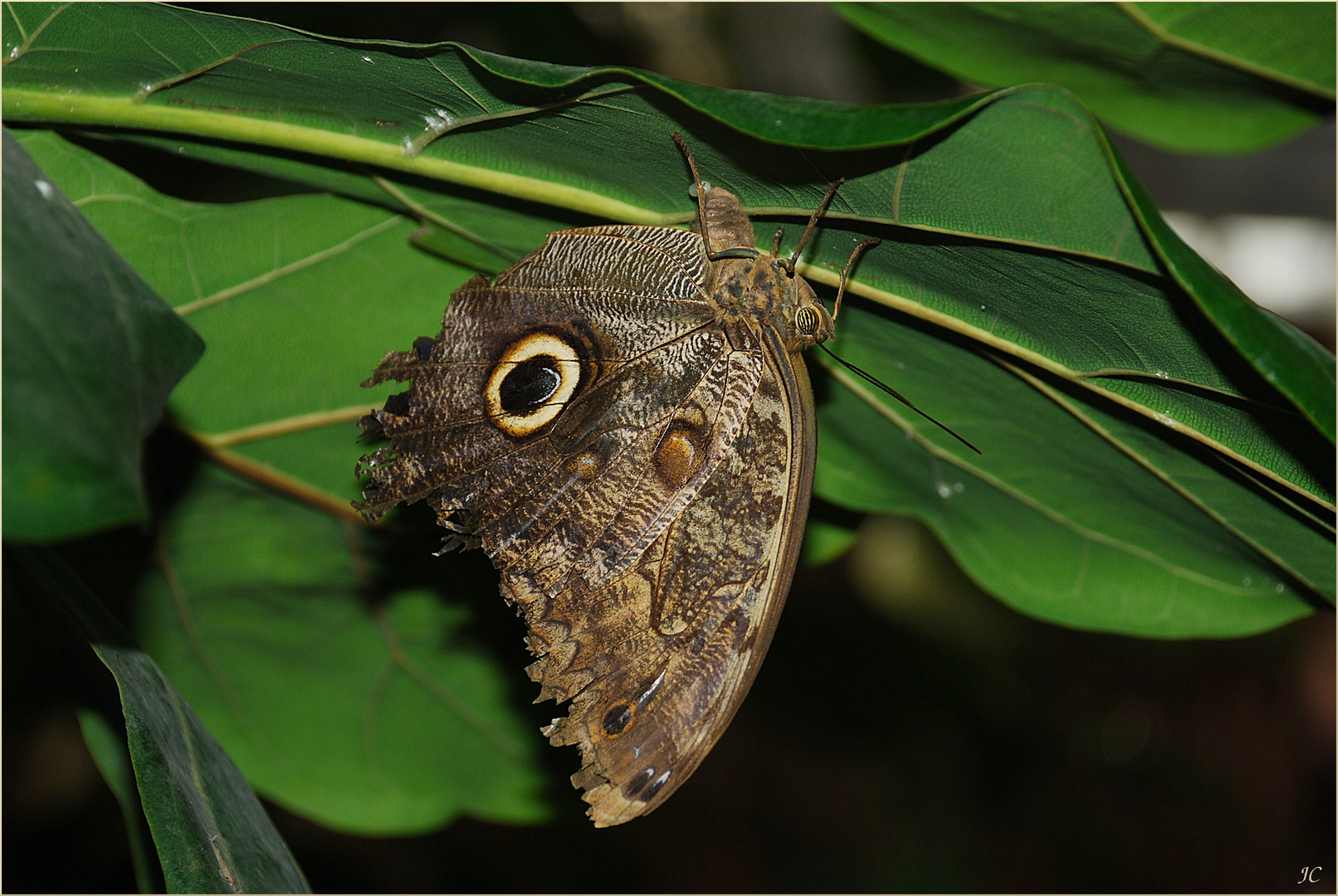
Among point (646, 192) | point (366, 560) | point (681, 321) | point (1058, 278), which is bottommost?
point (366, 560)

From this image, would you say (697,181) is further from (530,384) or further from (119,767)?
(119,767)

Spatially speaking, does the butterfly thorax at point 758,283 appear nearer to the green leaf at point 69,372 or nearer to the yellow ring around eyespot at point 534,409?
the yellow ring around eyespot at point 534,409

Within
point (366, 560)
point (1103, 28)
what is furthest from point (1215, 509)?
point (366, 560)

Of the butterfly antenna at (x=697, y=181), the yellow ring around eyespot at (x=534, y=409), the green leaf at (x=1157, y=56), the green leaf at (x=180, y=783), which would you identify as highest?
the green leaf at (x=1157, y=56)

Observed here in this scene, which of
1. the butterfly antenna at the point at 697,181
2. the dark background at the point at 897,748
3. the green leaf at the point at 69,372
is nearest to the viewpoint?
the green leaf at the point at 69,372

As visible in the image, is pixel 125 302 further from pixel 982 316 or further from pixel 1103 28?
pixel 1103 28

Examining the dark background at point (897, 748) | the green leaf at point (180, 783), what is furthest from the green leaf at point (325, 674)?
the green leaf at point (180, 783)

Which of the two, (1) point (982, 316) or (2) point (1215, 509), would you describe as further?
(2) point (1215, 509)
